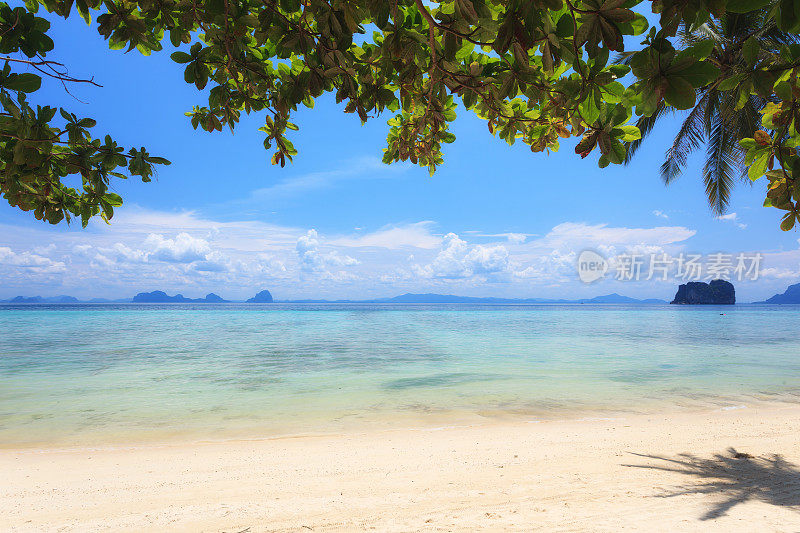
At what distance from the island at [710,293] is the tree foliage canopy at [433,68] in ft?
342

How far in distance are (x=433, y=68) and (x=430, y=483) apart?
9.87ft

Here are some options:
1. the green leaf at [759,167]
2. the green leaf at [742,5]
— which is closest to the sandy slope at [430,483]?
the green leaf at [759,167]

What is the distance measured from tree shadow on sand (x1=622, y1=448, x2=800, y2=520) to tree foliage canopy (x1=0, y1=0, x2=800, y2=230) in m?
2.07

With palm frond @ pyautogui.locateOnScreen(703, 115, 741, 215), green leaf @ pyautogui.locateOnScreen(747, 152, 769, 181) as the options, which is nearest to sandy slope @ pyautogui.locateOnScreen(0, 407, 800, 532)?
A: green leaf @ pyautogui.locateOnScreen(747, 152, 769, 181)

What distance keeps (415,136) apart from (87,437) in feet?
19.3

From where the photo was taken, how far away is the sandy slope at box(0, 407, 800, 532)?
104 inches

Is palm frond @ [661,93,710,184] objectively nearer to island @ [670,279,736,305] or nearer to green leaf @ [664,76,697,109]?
green leaf @ [664,76,697,109]

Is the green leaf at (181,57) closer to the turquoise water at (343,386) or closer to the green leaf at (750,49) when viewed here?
the green leaf at (750,49)

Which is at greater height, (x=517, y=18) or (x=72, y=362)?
(x=517, y=18)

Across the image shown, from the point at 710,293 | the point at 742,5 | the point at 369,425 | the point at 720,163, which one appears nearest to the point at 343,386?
the point at 369,425

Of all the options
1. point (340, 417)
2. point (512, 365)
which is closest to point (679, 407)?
point (512, 365)

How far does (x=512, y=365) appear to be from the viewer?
11.2 meters

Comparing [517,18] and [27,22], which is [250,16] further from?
[517,18]

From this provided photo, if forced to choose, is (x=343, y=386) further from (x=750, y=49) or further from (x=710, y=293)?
(x=710, y=293)
